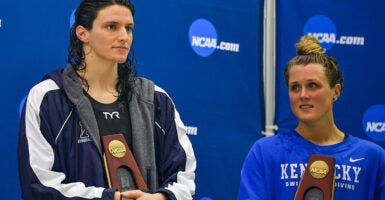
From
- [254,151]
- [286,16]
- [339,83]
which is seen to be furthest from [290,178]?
[286,16]

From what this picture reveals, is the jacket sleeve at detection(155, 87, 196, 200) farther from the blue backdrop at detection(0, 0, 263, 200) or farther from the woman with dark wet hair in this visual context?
the blue backdrop at detection(0, 0, 263, 200)

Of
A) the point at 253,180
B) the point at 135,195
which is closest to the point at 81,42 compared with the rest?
the point at 135,195

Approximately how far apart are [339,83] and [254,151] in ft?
1.45

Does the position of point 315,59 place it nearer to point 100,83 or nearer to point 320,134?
point 320,134

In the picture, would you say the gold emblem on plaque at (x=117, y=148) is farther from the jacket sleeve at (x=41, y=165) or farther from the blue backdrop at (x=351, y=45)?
the blue backdrop at (x=351, y=45)

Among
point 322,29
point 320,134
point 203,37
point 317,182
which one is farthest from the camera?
point 322,29

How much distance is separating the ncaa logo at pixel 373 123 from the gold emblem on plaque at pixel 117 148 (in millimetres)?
1944

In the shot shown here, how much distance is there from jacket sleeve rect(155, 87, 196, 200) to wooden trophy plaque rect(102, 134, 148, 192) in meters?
0.11

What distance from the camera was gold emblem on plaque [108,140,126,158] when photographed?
267 centimetres

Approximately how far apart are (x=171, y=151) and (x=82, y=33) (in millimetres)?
540

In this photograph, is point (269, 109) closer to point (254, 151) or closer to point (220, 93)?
point (220, 93)

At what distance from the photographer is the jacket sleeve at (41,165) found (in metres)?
2.55

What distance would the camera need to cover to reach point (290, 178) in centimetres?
281

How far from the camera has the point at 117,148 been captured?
105 inches
